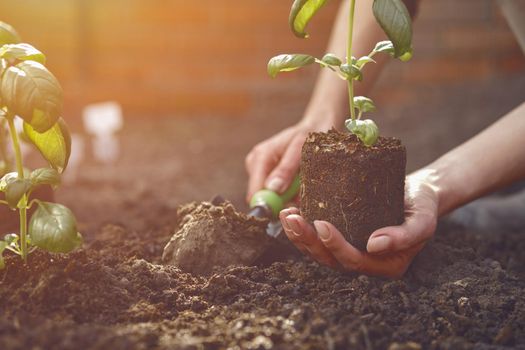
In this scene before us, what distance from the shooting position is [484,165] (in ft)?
6.32

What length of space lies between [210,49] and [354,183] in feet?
15.0

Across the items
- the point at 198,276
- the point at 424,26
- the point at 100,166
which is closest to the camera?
the point at 198,276

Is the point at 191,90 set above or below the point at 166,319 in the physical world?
below

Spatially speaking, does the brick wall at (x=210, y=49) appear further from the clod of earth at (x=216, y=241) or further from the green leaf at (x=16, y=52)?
the green leaf at (x=16, y=52)

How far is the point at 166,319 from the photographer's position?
1.38 m

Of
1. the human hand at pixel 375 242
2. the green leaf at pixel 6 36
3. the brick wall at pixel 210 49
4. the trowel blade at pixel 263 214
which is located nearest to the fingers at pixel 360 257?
the human hand at pixel 375 242

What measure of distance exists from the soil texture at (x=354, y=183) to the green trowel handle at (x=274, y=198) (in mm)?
416

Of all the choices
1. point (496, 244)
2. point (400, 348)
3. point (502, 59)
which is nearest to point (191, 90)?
point (502, 59)

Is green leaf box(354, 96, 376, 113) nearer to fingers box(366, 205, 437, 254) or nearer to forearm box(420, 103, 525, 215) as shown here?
fingers box(366, 205, 437, 254)

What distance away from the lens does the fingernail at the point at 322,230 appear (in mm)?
1509

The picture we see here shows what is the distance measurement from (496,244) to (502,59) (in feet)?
13.0

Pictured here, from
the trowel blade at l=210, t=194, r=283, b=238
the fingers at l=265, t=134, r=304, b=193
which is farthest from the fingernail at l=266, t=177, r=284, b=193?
the trowel blade at l=210, t=194, r=283, b=238

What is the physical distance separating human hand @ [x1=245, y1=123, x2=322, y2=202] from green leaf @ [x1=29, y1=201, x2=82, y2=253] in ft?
2.77

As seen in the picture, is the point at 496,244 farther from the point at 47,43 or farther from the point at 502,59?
the point at 47,43
